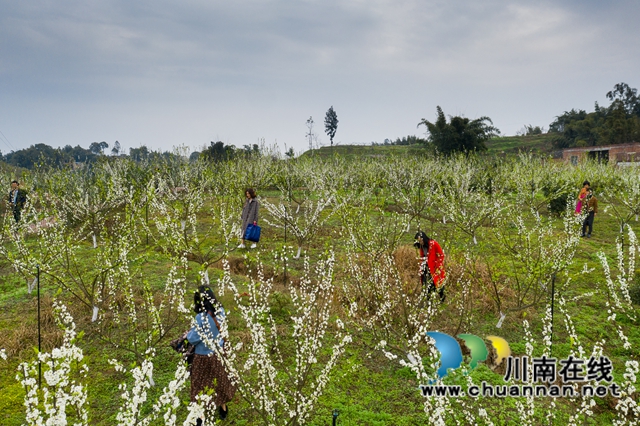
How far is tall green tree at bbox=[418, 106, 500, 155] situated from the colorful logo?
35.8 m

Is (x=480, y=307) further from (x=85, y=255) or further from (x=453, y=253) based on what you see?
(x=85, y=255)

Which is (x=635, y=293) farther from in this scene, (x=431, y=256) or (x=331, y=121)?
(x=331, y=121)

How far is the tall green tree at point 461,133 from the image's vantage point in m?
38.3

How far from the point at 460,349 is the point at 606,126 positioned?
5831 centimetres

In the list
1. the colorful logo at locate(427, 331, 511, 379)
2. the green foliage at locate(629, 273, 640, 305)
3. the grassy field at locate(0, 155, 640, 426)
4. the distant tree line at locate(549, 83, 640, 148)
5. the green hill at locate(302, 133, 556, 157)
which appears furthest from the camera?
the green hill at locate(302, 133, 556, 157)

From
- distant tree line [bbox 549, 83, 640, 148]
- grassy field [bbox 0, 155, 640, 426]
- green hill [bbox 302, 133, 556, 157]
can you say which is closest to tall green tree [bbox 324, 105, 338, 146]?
green hill [bbox 302, 133, 556, 157]

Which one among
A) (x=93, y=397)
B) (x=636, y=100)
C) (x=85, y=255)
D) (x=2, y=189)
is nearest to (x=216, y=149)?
(x=2, y=189)

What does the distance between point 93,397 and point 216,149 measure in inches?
1431

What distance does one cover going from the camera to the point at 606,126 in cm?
4803

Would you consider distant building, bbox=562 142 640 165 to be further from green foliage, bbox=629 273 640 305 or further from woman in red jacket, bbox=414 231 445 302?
woman in red jacket, bbox=414 231 445 302

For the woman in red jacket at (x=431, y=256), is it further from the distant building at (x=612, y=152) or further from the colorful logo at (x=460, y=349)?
the distant building at (x=612, y=152)

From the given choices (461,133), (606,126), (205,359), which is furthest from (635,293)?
(606,126)

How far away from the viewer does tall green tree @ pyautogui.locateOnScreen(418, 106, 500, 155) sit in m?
38.3

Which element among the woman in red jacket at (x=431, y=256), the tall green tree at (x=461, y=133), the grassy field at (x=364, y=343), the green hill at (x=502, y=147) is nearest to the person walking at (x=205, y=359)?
the grassy field at (x=364, y=343)
